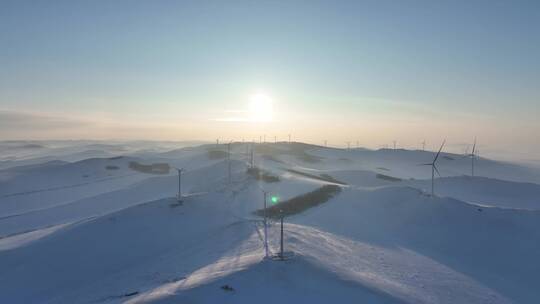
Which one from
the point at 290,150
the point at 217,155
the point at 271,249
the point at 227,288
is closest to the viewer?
the point at 227,288

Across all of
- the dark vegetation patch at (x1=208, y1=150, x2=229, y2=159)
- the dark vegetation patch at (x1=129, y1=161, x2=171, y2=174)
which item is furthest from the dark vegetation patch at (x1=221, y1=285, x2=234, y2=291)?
the dark vegetation patch at (x1=208, y1=150, x2=229, y2=159)

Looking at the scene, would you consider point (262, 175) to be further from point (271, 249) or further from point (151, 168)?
point (151, 168)

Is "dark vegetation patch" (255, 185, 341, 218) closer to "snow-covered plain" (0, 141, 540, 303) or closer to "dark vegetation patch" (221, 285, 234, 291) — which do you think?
"snow-covered plain" (0, 141, 540, 303)

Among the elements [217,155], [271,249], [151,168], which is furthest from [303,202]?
[217,155]

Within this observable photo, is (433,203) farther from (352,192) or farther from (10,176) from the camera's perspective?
(10,176)

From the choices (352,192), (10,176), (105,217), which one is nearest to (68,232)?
(105,217)

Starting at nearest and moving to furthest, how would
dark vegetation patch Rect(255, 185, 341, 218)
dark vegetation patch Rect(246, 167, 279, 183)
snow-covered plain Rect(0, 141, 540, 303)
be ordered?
Answer: 1. snow-covered plain Rect(0, 141, 540, 303)
2. dark vegetation patch Rect(255, 185, 341, 218)
3. dark vegetation patch Rect(246, 167, 279, 183)
